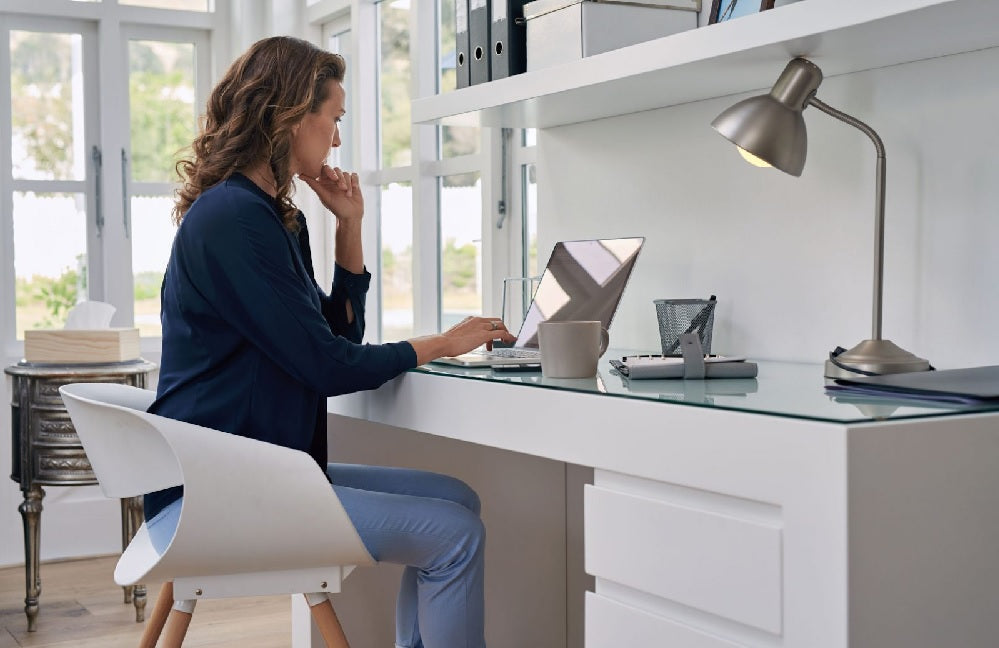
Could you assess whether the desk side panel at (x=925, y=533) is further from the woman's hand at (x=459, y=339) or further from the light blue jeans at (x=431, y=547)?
the woman's hand at (x=459, y=339)

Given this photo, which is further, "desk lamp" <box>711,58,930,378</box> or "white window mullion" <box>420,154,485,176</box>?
"white window mullion" <box>420,154,485,176</box>

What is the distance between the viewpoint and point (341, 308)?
2.21 meters

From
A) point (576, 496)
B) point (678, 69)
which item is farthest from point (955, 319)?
point (576, 496)

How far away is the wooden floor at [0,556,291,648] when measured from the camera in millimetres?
2934

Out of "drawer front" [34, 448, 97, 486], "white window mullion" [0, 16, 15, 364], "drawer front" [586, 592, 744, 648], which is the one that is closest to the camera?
"drawer front" [586, 592, 744, 648]

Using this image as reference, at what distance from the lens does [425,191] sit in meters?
3.30

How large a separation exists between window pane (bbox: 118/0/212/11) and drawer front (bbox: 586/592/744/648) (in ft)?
10.7

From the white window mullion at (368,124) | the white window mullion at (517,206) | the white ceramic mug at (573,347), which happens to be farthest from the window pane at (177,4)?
the white ceramic mug at (573,347)

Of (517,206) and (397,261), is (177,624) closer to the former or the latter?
(517,206)

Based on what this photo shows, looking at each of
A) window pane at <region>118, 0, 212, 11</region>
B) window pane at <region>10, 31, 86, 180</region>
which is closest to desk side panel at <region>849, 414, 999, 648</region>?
window pane at <region>10, 31, 86, 180</region>

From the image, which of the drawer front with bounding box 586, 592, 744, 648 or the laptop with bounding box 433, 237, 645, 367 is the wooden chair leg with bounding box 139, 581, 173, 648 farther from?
the drawer front with bounding box 586, 592, 744, 648

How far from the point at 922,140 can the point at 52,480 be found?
2433 millimetres

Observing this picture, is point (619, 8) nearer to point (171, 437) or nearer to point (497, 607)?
point (171, 437)

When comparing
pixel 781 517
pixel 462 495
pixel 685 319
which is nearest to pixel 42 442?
pixel 462 495
